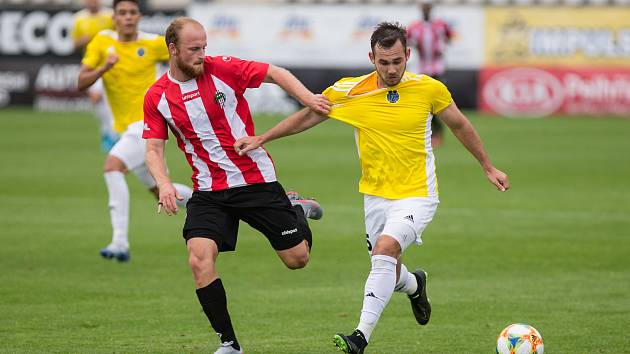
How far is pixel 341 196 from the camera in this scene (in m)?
16.5

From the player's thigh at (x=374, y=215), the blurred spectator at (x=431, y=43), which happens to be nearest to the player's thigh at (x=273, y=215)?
the player's thigh at (x=374, y=215)

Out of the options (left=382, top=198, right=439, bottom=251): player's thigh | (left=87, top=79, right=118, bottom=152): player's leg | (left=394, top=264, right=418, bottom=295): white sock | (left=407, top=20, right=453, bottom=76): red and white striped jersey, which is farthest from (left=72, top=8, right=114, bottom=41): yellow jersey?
Result: (left=382, top=198, right=439, bottom=251): player's thigh

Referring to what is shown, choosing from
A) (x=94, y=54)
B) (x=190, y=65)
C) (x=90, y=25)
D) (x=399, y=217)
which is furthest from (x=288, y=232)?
(x=90, y=25)

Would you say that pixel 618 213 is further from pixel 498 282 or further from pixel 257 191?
pixel 257 191

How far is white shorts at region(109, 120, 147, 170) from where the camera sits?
38.2ft

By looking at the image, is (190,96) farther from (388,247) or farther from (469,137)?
(469,137)

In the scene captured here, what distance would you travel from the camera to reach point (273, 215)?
7.98m

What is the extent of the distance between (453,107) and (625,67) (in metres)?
21.7

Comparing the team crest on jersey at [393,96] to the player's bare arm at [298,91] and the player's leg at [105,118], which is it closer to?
the player's bare arm at [298,91]

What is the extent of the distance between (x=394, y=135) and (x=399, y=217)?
0.55 meters

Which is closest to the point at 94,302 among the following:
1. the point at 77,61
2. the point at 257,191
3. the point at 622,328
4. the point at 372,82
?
the point at 257,191

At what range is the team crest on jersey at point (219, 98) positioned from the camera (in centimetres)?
774

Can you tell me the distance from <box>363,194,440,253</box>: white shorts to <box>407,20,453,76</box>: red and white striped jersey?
15930 mm

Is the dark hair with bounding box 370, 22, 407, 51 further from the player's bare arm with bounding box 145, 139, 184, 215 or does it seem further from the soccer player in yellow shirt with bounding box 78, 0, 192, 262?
the soccer player in yellow shirt with bounding box 78, 0, 192, 262
